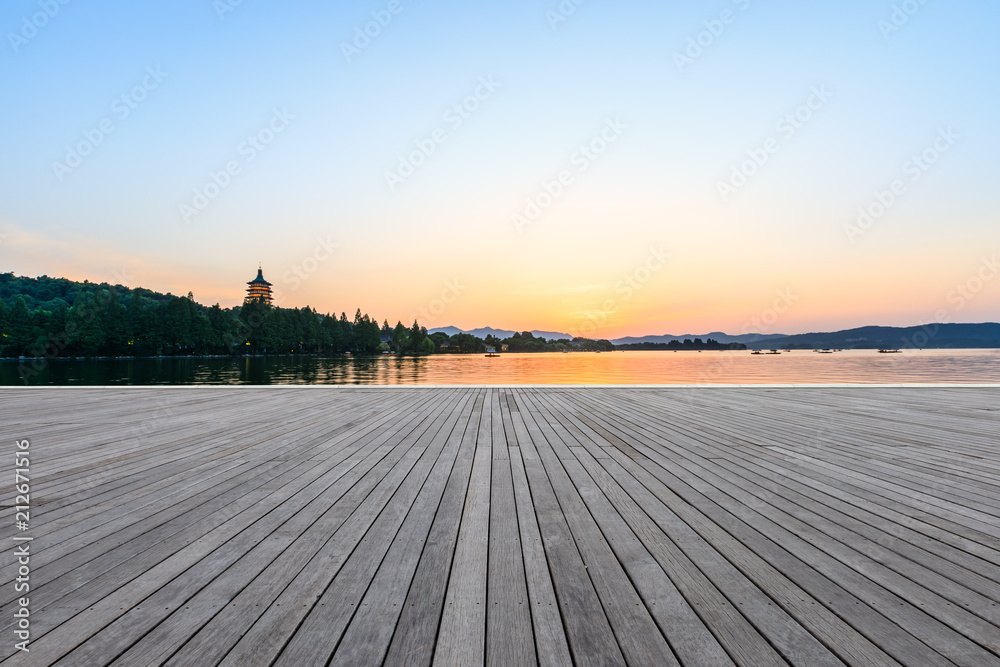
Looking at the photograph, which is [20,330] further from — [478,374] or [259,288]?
[259,288]

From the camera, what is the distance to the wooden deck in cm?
127

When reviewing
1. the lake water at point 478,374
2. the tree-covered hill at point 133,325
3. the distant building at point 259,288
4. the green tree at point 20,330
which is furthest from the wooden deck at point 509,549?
the distant building at point 259,288

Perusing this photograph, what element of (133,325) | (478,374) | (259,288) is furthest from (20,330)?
(259,288)

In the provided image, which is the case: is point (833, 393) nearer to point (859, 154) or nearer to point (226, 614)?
point (226, 614)

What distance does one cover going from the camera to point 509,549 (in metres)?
1.91

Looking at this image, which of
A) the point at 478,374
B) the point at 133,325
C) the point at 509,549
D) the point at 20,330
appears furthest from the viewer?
the point at 133,325

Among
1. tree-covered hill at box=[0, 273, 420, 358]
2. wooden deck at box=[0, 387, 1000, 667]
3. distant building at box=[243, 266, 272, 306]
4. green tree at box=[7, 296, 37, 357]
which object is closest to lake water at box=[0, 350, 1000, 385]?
green tree at box=[7, 296, 37, 357]

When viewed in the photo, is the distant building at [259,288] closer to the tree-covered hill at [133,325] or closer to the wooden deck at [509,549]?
the tree-covered hill at [133,325]

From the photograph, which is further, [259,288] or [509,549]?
[259,288]

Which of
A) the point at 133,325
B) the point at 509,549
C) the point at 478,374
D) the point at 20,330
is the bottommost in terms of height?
the point at 478,374

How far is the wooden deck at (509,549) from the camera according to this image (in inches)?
50.0

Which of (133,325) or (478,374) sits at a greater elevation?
(133,325)

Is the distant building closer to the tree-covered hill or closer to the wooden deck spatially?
the tree-covered hill

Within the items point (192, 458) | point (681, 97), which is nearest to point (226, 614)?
point (192, 458)
